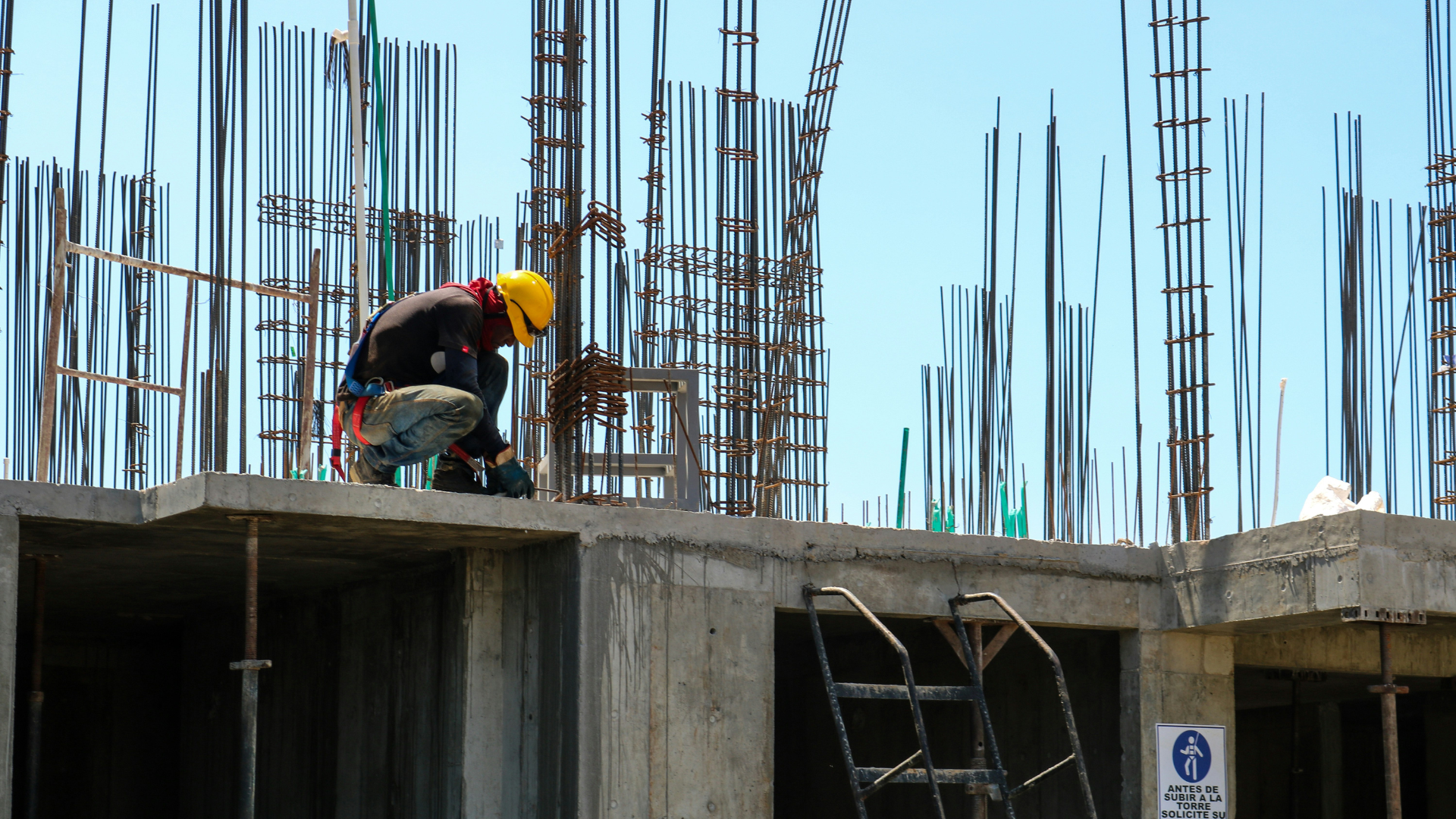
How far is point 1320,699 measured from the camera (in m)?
15.1

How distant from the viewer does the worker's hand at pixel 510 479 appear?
7938 mm

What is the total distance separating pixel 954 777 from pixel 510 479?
8.53 ft

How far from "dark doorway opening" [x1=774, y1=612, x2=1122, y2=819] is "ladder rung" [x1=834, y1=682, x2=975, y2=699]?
2.86 ft

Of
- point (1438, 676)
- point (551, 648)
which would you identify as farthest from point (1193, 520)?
point (551, 648)

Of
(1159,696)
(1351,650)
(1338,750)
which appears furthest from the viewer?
(1338,750)

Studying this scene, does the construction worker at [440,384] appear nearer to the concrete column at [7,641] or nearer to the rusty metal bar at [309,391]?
the rusty metal bar at [309,391]

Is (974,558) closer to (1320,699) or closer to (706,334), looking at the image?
(706,334)

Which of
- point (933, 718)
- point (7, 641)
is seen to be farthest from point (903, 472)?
point (7, 641)

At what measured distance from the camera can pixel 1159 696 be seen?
356 inches

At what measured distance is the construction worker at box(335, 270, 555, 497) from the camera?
7602 mm

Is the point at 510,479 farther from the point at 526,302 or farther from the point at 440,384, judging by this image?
the point at 526,302

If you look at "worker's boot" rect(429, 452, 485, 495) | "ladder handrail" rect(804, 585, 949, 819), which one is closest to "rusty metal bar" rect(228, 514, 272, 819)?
"worker's boot" rect(429, 452, 485, 495)

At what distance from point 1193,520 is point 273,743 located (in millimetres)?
6001

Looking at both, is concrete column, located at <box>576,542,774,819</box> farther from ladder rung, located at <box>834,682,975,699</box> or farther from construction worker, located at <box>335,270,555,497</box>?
construction worker, located at <box>335,270,555,497</box>
